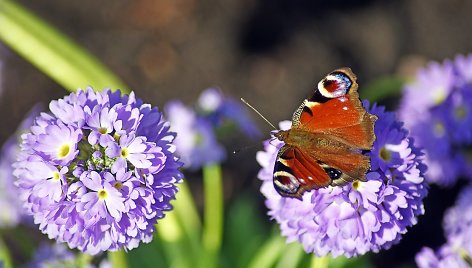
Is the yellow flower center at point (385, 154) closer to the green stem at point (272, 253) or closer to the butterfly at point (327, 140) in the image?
the butterfly at point (327, 140)

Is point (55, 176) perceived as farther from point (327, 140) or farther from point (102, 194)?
point (327, 140)

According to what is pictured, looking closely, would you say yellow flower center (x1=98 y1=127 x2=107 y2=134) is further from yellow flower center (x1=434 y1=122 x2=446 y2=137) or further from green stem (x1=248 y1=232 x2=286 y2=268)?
yellow flower center (x1=434 y1=122 x2=446 y2=137)

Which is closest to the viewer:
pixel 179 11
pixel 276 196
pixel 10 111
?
pixel 276 196

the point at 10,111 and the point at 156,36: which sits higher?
the point at 10,111

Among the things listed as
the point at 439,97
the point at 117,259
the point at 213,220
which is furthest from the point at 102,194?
the point at 439,97

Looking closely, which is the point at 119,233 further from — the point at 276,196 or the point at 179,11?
the point at 179,11

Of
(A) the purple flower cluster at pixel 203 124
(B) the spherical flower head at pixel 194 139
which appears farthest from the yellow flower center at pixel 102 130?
(A) the purple flower cluster at pixel 203 124

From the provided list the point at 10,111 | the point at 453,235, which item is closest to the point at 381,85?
the point at 453,235
